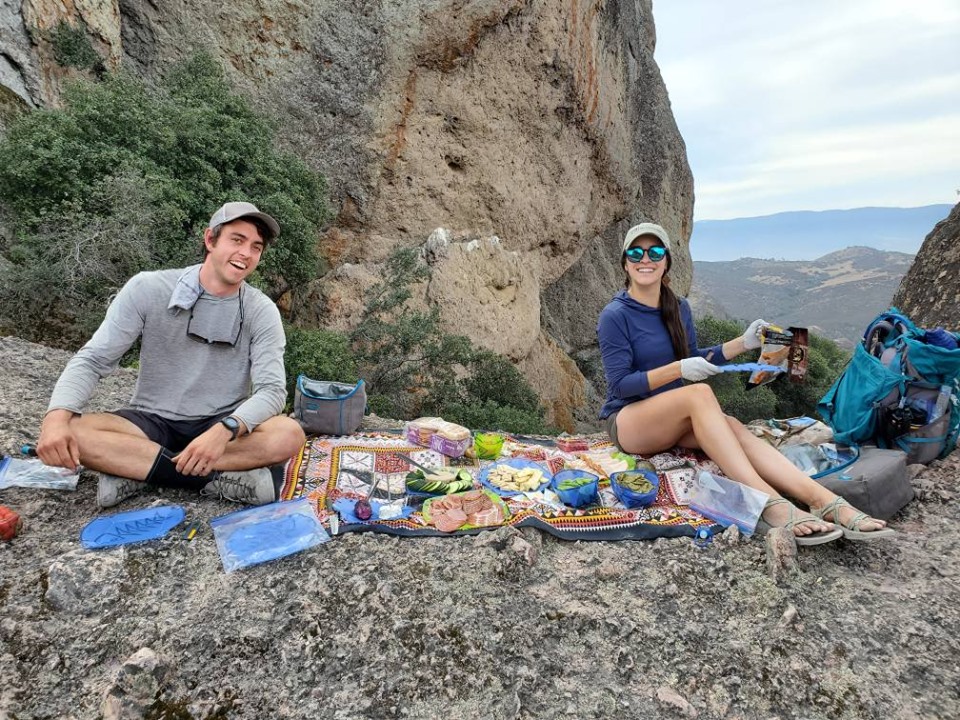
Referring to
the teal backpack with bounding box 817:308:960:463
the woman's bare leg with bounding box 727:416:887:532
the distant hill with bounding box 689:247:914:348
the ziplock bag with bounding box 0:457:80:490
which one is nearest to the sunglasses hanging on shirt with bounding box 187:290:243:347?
the ziplock bag with bounding box 0:457:80:490

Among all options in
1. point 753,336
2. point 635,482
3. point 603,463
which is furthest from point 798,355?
point 603,463

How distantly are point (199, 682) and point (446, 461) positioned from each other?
231cm

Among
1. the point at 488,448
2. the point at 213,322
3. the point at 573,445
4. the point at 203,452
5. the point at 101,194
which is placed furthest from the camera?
the point at 101,194

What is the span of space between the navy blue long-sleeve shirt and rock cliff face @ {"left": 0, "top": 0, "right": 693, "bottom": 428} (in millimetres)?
10119

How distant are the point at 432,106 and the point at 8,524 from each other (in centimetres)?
1379

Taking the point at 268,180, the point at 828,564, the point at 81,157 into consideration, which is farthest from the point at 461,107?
the point at 828,564

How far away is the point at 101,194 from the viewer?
8.36 meters

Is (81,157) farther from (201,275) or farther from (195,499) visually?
(195,499)

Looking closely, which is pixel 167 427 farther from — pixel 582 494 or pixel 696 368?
pixel 696 368

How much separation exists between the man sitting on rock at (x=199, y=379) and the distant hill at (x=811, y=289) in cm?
7263

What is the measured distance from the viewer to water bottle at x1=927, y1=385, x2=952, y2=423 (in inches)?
152

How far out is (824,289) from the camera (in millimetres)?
109375

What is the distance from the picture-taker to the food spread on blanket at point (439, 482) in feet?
11.8

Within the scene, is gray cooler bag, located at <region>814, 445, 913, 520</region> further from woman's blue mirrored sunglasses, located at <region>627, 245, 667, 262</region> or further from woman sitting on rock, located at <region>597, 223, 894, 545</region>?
woman's blue mirrored sunglasses, located at <region>627, 245, 667, 262</region>
